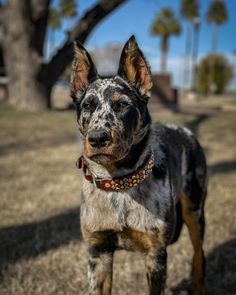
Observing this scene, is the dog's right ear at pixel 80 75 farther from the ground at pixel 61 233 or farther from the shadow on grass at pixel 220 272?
the shadow on grass at pixel 220 272

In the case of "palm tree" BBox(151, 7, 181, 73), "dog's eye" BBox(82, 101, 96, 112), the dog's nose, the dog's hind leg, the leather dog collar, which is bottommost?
"palm tree" BBox(151, 7, 181, 73)

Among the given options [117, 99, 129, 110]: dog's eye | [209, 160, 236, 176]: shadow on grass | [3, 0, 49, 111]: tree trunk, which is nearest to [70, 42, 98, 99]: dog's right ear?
[117, 99, 129, 110]: dog's eye

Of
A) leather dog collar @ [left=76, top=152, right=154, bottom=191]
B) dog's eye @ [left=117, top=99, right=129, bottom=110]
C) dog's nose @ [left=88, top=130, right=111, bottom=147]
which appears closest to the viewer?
dog's nose @ [left=88, top=130, right=111, bottom=147]

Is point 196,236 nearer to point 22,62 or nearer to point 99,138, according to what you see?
point 99,138

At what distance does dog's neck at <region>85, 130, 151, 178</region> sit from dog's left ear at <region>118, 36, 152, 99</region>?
1.35ft

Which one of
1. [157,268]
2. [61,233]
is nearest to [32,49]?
[61,233]

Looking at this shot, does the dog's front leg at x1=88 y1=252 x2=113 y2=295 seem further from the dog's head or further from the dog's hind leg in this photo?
the dog's hind leg

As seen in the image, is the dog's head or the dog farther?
the dog

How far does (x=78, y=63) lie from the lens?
3.81 meters

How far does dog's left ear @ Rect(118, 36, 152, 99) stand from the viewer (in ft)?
12.0

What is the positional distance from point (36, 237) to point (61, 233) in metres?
0.35

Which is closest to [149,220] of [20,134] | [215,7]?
[20,134]

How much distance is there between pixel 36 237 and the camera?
240 inches

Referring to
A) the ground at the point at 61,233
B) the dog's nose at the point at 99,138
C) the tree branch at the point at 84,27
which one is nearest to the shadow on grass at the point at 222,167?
the ground at the point at 61,233
